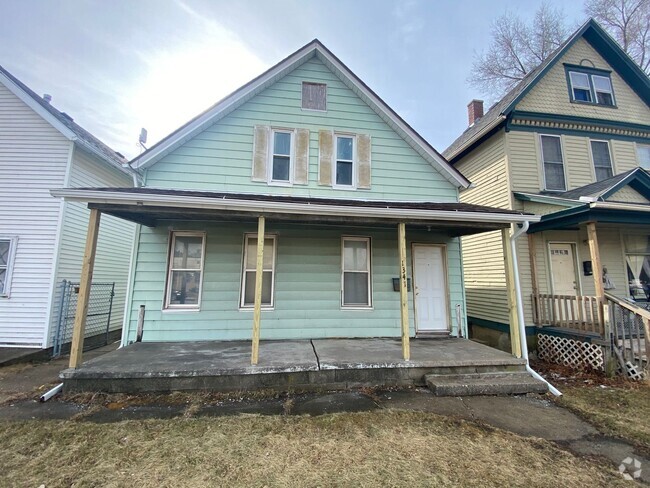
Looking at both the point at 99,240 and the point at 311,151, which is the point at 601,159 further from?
the point at 99,240

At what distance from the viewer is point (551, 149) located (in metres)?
8.89

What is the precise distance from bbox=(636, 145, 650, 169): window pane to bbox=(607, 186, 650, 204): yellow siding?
3532 millimetres

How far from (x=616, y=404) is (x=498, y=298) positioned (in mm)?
4088

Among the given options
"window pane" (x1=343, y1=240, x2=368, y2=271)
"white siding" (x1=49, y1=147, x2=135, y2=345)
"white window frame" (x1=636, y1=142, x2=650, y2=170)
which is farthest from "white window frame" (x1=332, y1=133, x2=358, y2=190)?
"white window frame" (x1=636, y1=142, x2=650, y2=170)

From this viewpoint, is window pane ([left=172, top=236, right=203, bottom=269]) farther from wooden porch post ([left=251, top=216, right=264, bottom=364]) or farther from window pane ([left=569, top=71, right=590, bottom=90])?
window pane ([left=569, top=71, right=590, bottom=90])

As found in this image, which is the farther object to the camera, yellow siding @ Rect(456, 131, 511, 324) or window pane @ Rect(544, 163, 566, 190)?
window pane @ Rect(544, 163, 566, 190)

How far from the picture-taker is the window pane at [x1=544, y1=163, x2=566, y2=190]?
8.73 metres

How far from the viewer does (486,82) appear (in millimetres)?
16766

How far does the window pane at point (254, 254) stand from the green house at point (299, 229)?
0.02m

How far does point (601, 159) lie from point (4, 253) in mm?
17068

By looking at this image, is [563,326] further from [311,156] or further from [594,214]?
[311,156]

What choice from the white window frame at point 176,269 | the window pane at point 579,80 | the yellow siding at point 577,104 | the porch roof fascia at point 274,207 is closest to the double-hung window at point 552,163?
the yellow siding at point 577,104

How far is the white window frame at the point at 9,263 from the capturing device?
275 inches

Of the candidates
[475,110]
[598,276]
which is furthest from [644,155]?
[598,276]
